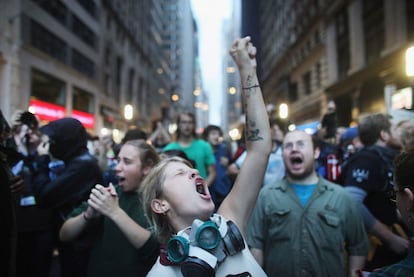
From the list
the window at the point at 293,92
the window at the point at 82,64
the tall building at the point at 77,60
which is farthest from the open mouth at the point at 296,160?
the window at the point at 293,92

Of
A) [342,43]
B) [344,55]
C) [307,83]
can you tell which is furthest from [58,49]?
[307,83]

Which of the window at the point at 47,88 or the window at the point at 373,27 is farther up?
the window at the point at 373,27

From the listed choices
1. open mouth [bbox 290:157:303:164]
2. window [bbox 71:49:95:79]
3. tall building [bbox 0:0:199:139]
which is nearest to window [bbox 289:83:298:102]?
tall building [bbox 0:0:199:139]

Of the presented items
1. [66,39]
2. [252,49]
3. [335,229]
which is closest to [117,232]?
[252,49]

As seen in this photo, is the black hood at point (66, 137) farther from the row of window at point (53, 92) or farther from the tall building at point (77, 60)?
the row of window at point (53, 92)

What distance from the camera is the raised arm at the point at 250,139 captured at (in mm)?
2166

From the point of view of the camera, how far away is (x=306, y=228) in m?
2.90

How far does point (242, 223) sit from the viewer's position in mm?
2121

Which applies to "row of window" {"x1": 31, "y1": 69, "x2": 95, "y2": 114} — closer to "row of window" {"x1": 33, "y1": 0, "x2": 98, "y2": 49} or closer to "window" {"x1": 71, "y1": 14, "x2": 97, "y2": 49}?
"row of window" {"x1": 33, "y1": 0, "x2": 98, "y2": 49}

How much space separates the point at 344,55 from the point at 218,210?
2373 cm

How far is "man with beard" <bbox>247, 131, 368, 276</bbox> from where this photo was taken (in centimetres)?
282

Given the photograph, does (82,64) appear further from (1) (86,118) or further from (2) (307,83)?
(2) (307,83)

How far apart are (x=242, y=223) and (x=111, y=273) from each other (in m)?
1.04

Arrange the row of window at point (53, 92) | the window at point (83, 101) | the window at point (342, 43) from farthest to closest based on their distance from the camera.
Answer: the window at point (83, 101), the window at point (342, 43), the row of window at point (53, 92)
